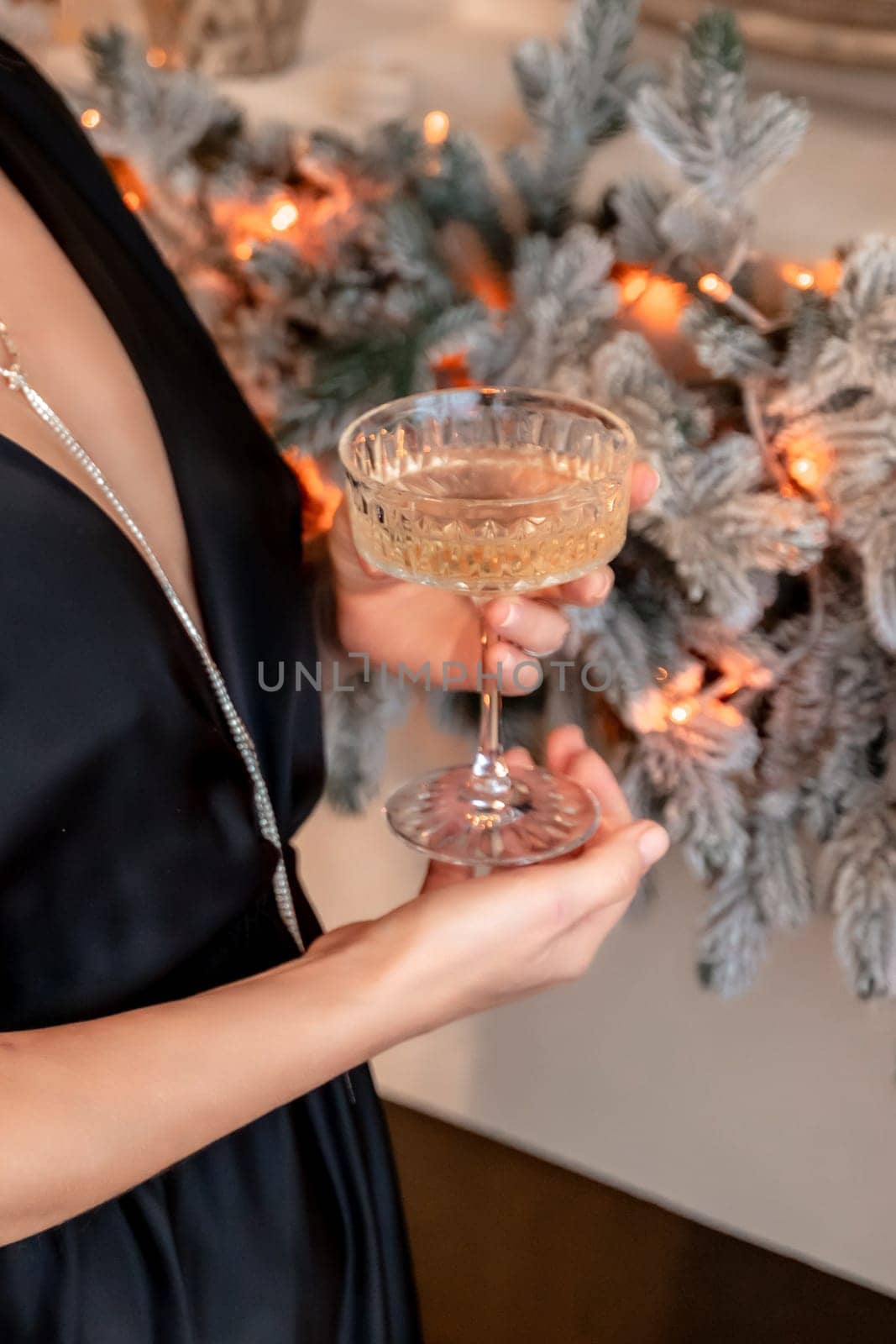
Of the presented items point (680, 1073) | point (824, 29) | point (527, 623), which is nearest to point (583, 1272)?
point (680, 1073)

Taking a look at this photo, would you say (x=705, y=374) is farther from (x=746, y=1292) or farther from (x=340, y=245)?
(x=746, y=1292)

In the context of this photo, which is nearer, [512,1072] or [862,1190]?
[862,1190]

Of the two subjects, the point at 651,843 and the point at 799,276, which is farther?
the point at 799,276

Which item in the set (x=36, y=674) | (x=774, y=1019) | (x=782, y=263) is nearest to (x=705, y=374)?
(x=782, y=263)

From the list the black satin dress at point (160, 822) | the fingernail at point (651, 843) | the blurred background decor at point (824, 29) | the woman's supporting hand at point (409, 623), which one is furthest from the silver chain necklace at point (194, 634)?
the blurred background decor at point (824, 29)

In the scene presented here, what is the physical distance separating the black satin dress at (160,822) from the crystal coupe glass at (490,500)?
13 cm

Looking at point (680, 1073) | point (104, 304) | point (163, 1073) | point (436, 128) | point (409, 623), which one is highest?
point (436, 128)

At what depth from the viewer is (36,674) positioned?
2.43 ft

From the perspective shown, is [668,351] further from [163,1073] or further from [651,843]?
[163,1073]

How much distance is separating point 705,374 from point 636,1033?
83 cm

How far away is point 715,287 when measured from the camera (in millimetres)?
994

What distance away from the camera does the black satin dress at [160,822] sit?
0.75 metres

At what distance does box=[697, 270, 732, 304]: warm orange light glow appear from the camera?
99cm

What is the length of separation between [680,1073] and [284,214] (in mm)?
1059
